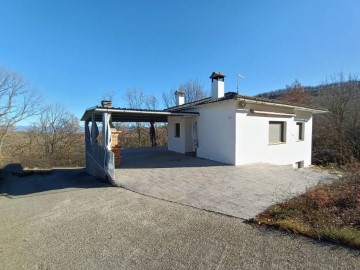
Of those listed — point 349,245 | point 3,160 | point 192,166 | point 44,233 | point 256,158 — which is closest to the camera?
point 349,245

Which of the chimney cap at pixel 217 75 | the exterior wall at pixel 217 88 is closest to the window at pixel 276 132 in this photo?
the exterior wall at pixel 217 88

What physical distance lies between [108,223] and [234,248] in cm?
243

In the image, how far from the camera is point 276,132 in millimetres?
11812

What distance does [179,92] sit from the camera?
652 inches

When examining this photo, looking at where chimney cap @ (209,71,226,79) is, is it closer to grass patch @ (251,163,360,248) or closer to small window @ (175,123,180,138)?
small window @ (175,123,180,138)

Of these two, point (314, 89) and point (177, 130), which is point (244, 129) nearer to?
point (177, 130)

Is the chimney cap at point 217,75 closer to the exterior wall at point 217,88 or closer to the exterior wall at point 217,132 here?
the exterior wall at point 217,88

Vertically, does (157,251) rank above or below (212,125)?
below

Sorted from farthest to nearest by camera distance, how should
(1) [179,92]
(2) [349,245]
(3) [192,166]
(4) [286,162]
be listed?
(1) [179,92] < (4) [286,162] < (3) [192,166] < (2) [349,245]

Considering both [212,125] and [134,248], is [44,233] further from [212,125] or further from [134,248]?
[212,125]

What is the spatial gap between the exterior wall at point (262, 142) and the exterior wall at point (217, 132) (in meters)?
0.32

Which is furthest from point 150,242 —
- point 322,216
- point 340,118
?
point 340,118

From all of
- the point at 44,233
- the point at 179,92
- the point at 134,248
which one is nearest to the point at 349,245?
the point at 134,248

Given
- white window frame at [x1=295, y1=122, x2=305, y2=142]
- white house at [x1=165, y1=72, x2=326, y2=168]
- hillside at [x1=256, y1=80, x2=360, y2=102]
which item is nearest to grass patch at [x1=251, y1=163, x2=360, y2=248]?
white house at [x1=165, y1=72, x2=326, y2=168]
